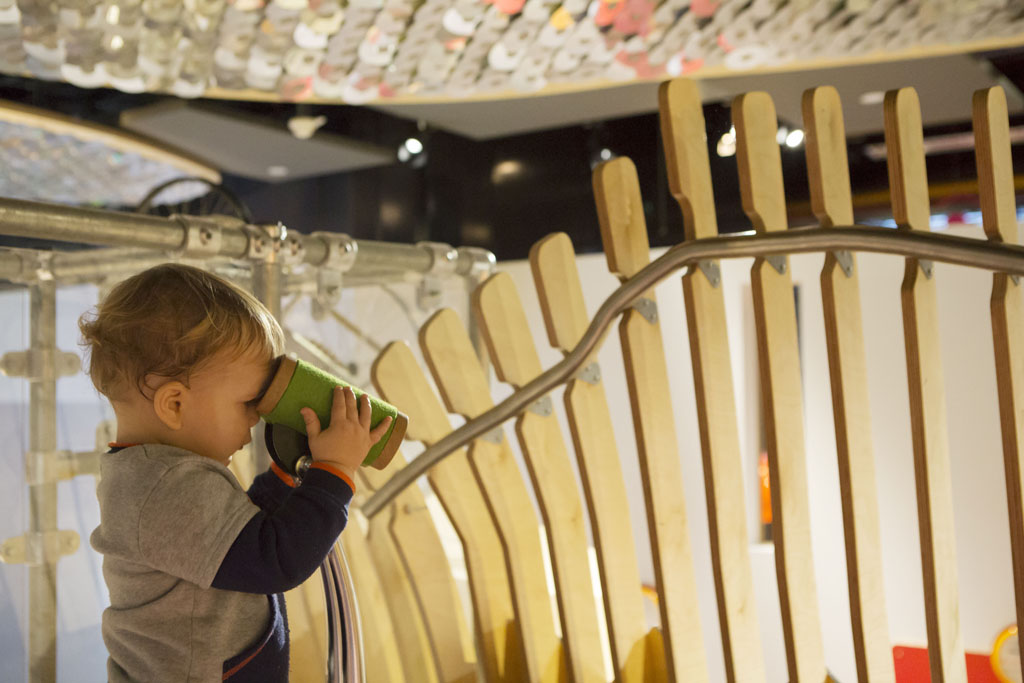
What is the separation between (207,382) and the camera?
0.99 meters

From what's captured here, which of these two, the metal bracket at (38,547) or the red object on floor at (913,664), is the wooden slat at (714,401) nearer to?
the metal bracket at (38,547)

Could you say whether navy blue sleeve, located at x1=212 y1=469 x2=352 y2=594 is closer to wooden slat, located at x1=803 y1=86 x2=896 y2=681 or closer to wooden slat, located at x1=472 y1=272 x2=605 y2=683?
wooden slat, located at x1=472 y1=272 x2=605 y2=683

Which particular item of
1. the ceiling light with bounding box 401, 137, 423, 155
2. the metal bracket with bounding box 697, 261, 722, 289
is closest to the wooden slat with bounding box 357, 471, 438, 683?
the metal bracket with bounding box 697, 261, 722, 289

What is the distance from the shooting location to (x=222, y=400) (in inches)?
39.3

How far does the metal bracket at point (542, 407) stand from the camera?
1.48 metres

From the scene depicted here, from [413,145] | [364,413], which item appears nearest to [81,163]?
[413,145]

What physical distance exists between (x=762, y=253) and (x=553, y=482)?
515mm

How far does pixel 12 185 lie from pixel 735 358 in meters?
2.99

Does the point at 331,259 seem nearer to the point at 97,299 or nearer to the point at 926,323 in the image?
the point at 97,299

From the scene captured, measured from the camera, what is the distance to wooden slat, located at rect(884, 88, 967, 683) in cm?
123

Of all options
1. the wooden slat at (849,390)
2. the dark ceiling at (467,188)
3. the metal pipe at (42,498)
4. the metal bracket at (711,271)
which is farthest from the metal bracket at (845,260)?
the dark ceiling at (467,188)

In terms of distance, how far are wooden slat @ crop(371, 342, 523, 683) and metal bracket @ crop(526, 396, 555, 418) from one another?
174mm

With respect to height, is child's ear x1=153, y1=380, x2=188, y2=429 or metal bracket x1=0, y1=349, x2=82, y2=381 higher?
metal bracket x1=0, y1=349, x2=82, y2=381

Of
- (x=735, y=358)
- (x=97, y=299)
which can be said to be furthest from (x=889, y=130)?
(x=735, y=358)
